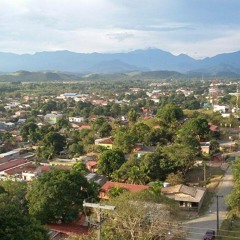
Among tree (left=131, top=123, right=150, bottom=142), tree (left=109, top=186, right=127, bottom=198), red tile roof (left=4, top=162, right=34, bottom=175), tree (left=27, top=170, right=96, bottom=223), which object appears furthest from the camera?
tree (left=131, top=123, right=150, bottom=142)

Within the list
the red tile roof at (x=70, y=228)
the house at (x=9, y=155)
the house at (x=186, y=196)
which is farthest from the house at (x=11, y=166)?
the house at (x=186, y=196)

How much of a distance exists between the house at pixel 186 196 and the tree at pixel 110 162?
445 cm

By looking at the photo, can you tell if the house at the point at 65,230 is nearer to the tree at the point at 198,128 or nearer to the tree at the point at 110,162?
the tree at the point at 110,162

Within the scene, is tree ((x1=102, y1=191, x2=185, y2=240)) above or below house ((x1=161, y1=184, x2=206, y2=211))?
above

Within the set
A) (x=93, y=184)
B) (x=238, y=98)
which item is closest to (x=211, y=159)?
(x=93, y=184)

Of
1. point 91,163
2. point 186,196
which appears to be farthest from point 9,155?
point 186,196

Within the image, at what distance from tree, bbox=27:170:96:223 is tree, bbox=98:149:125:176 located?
22.2 ft

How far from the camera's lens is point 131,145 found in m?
28.2

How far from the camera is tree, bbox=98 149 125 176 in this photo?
22.9 m

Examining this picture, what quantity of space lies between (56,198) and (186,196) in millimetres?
6342

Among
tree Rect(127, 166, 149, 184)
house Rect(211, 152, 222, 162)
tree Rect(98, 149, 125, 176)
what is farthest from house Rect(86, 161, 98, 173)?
house Rect(211, 152, 222, 162)

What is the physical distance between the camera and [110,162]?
23.0 m

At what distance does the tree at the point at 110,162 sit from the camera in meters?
22.9

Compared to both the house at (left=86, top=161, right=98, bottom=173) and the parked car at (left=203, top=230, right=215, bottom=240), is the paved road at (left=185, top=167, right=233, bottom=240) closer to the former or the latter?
the parked car at (left=203, top=230, right=215, bottom=240)
